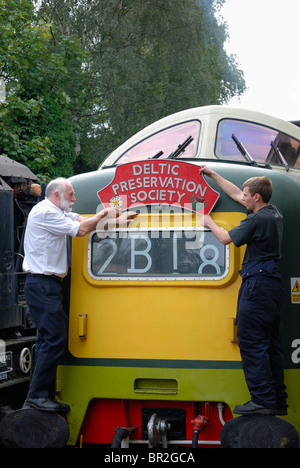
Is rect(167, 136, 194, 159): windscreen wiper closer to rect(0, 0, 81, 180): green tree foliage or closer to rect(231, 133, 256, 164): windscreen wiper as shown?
rect(231, 133, 256, 164): windscreen wiper

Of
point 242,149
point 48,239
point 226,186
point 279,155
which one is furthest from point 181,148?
point 48,239

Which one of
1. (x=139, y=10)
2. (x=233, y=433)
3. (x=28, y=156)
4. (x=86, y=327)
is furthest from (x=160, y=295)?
(x=139, y=10)

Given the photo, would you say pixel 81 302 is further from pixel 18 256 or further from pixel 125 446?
pixel 18 256

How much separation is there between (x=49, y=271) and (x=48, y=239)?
0.80 feet

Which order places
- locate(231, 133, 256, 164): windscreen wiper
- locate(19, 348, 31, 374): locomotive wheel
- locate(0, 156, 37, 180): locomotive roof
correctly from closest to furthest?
locate(231, 133, 256, 164): windscreen wiper, locate(19, 348, 31, 374): locomotive wheel, locate(0, 156, 37, 180): locomotive roof

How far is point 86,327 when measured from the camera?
5.47 m

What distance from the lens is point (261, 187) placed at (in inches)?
200

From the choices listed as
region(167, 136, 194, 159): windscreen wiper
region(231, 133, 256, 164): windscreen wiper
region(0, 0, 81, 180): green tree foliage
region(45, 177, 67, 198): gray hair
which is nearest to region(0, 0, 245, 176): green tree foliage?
region(0, 0, 81, 180): green tree foliage

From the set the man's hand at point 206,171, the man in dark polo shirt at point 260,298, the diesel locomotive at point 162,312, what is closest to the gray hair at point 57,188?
the diesel locomotive at point 162,312

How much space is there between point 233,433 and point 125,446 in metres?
0.87

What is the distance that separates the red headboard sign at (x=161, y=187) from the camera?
5293 millimetres

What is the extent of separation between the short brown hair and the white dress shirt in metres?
1.30

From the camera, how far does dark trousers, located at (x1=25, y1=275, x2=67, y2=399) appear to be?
17.1ft

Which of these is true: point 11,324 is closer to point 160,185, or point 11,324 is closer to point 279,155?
point 160,185
